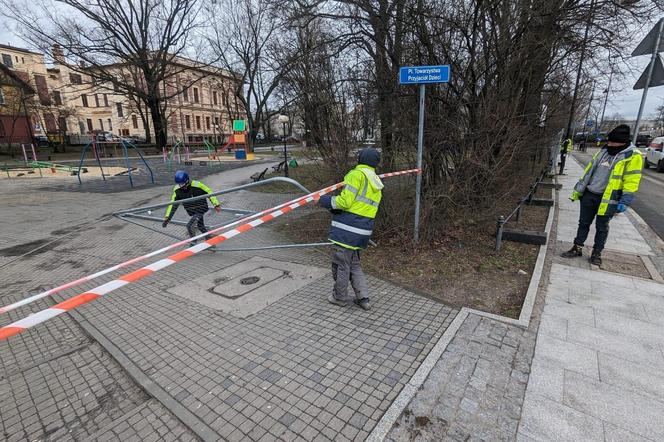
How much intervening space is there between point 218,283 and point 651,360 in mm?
4767

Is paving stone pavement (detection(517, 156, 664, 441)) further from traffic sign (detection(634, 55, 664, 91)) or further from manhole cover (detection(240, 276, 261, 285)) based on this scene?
traffic sign (detection(634, 55, 664, 91))

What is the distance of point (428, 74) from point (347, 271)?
2.98 m

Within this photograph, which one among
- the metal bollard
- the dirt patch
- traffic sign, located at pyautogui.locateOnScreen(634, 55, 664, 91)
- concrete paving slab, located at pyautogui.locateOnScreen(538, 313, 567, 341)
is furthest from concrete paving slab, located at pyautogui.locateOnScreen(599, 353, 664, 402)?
the dirt patch

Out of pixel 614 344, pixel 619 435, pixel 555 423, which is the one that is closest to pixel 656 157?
pixel 614 344

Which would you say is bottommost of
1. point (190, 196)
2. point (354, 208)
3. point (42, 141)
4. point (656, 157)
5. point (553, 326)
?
point (553, 326)

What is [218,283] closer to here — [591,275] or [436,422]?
[436,422]

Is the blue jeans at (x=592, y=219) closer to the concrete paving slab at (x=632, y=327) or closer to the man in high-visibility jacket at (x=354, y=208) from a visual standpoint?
the concrete paving slab at (x=632, y=327)

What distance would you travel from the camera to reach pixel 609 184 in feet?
15.3

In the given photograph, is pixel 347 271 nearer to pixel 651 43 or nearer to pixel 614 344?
pixel 614 344

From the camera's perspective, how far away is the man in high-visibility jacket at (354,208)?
3396 millimetres

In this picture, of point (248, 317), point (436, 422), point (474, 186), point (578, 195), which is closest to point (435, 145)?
point (474, 186)

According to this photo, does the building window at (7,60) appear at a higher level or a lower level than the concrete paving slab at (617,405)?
higher

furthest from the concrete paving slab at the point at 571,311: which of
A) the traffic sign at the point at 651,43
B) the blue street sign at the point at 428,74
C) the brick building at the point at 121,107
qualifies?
the brick building at the point at 121,107

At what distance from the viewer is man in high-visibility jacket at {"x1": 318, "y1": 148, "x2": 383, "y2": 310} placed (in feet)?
11.1
